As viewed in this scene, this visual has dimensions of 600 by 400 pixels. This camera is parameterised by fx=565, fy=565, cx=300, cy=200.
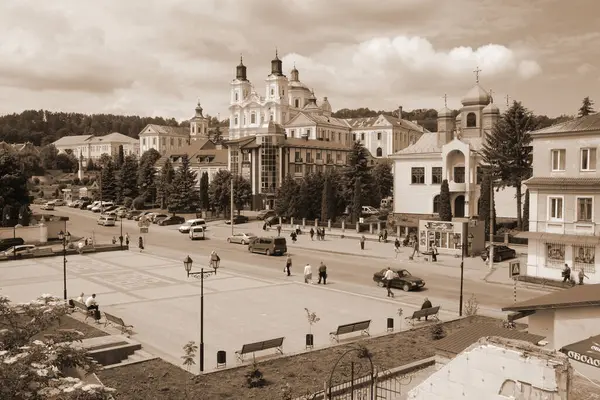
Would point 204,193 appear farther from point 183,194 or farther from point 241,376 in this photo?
point 241,376

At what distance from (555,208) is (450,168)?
1153 inches

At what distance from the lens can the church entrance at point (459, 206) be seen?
61719 millimetres

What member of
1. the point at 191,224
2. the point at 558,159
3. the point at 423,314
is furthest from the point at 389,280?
the point at 191,224

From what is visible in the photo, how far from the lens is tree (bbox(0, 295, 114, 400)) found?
8586mm

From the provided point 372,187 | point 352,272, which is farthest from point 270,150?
point 352,272

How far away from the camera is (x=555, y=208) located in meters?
32.6

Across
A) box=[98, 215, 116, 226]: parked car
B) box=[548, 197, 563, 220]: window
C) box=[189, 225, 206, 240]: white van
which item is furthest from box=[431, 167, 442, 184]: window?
box=[98, 215, 116, 226]: parked car

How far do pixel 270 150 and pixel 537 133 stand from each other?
2154 inches

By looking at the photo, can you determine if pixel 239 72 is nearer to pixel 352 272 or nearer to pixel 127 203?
pixel 127 203

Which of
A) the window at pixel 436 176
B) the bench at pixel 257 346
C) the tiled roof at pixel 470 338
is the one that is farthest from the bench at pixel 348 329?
the window at pixel 436 176

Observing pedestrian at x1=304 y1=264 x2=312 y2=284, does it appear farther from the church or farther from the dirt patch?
the church

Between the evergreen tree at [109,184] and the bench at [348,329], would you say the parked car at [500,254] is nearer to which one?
the bench at [348,329]

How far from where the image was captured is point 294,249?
Answer: 48375 mm

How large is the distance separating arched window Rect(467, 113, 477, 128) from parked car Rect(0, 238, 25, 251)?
50.9 m
